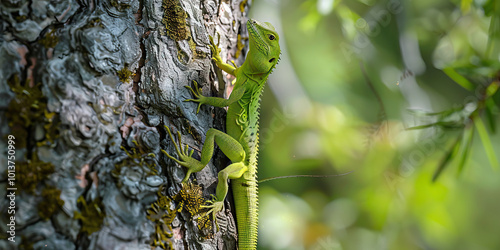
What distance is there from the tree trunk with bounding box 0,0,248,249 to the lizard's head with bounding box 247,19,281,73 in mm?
464

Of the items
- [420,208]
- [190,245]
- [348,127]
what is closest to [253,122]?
[190,245]

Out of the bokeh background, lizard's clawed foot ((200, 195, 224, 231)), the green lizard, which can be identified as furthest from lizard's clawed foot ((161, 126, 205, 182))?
the bokeh background

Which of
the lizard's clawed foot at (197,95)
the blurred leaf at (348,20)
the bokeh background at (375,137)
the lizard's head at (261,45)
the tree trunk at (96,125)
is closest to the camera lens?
the tree trunk at (96,125)

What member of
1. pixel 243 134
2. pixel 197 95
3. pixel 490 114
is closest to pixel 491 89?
pixel 490 114

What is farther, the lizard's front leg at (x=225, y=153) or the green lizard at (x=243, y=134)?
the green lizard at (x=243, y=134)

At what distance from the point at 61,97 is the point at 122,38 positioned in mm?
409

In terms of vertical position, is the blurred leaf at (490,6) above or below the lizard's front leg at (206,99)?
above

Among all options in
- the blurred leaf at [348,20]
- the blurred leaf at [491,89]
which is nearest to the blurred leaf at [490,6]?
the blurred leaf at [491,89]

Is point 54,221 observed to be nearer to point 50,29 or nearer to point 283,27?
point 50,29

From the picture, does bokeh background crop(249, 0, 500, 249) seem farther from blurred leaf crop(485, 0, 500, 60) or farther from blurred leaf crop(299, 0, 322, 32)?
blurred leaf crop(485, 0, 500, 60)

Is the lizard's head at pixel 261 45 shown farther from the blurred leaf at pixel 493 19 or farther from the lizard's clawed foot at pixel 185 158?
the blurred leaf at pixel 493 19

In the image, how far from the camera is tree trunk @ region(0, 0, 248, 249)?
1.25 m

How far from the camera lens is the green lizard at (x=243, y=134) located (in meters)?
1.75

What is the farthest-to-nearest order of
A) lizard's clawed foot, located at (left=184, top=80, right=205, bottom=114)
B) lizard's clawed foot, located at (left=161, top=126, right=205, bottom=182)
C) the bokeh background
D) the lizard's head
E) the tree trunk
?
the bokeh background → the lizard's head → lizard's clawed foot, located at (left=184, top=80, right=205, bottom=114) → lizard's clawed foot, located at (left=161, top=126, right=205, bottom=182) → the tree trunk
